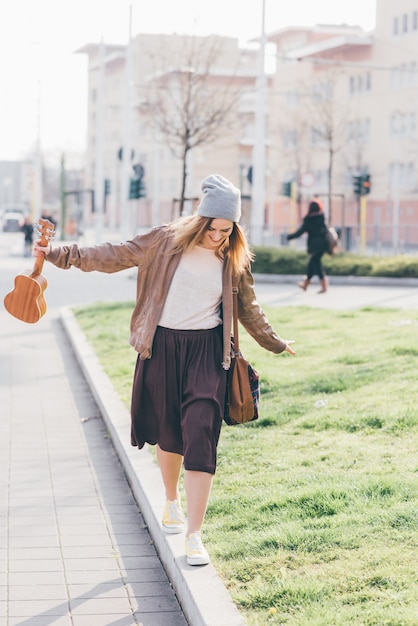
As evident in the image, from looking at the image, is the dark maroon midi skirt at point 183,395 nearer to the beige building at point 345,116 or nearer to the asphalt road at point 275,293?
the asphalt road at point 275,293

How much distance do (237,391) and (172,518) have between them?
31.5 inches

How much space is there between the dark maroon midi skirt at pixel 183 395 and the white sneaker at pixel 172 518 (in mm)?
422

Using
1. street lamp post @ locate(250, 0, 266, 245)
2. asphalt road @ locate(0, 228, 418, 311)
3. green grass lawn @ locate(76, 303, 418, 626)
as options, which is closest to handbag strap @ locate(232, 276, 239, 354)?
green grass lawn @ locate(76, 303, 418, 626)

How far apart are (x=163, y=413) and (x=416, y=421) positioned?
2405mm

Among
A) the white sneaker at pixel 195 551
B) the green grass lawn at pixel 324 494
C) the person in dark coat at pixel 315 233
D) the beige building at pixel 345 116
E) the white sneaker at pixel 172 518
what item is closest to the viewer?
the green grass lawn at pixel 324 494

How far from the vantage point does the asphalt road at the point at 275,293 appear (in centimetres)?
2069

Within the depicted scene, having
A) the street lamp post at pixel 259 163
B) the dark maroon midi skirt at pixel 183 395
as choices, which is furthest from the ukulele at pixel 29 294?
the street lamp post at pixel 259 163

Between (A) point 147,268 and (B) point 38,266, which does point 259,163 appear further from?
(B) point 38,266

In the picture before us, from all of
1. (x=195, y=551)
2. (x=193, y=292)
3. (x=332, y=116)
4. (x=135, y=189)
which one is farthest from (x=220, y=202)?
(x=332, y=116)

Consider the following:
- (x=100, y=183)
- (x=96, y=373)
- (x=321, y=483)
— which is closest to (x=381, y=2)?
(x=100, y=183)

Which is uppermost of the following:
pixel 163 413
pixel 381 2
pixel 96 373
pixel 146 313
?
pixel 381 2

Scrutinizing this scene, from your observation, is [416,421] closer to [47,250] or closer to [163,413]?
[163,413]

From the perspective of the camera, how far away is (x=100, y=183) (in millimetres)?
44062

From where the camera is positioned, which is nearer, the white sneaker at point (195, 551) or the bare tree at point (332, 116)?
the white sneaker at point (195, 551)
